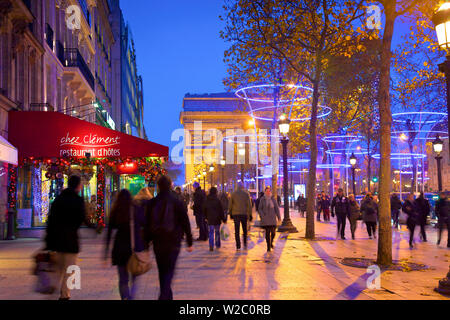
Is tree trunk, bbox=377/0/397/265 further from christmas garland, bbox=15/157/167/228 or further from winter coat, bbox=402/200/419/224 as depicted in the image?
christmas garland, bbox=15/157/167/228

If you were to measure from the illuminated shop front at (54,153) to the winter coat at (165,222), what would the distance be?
1408 cm

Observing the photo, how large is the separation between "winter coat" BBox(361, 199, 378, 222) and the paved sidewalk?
2.87m

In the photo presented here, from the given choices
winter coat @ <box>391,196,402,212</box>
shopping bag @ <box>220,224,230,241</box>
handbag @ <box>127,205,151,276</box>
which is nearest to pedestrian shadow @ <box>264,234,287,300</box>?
shopping bag @ <box>220,224,230,241</box>

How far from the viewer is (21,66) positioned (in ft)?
69.5

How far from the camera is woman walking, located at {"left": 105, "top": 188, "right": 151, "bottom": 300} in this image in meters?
7.54

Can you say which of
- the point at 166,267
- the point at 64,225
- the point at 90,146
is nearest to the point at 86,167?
the point at 90,146

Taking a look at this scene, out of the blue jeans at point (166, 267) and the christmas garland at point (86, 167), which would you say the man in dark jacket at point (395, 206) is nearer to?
the christmas garland at point (86, 167)

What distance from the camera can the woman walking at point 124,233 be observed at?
7543 millimetres

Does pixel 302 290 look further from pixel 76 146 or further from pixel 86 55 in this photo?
pixel 86 55

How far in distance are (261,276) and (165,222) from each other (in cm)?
425
